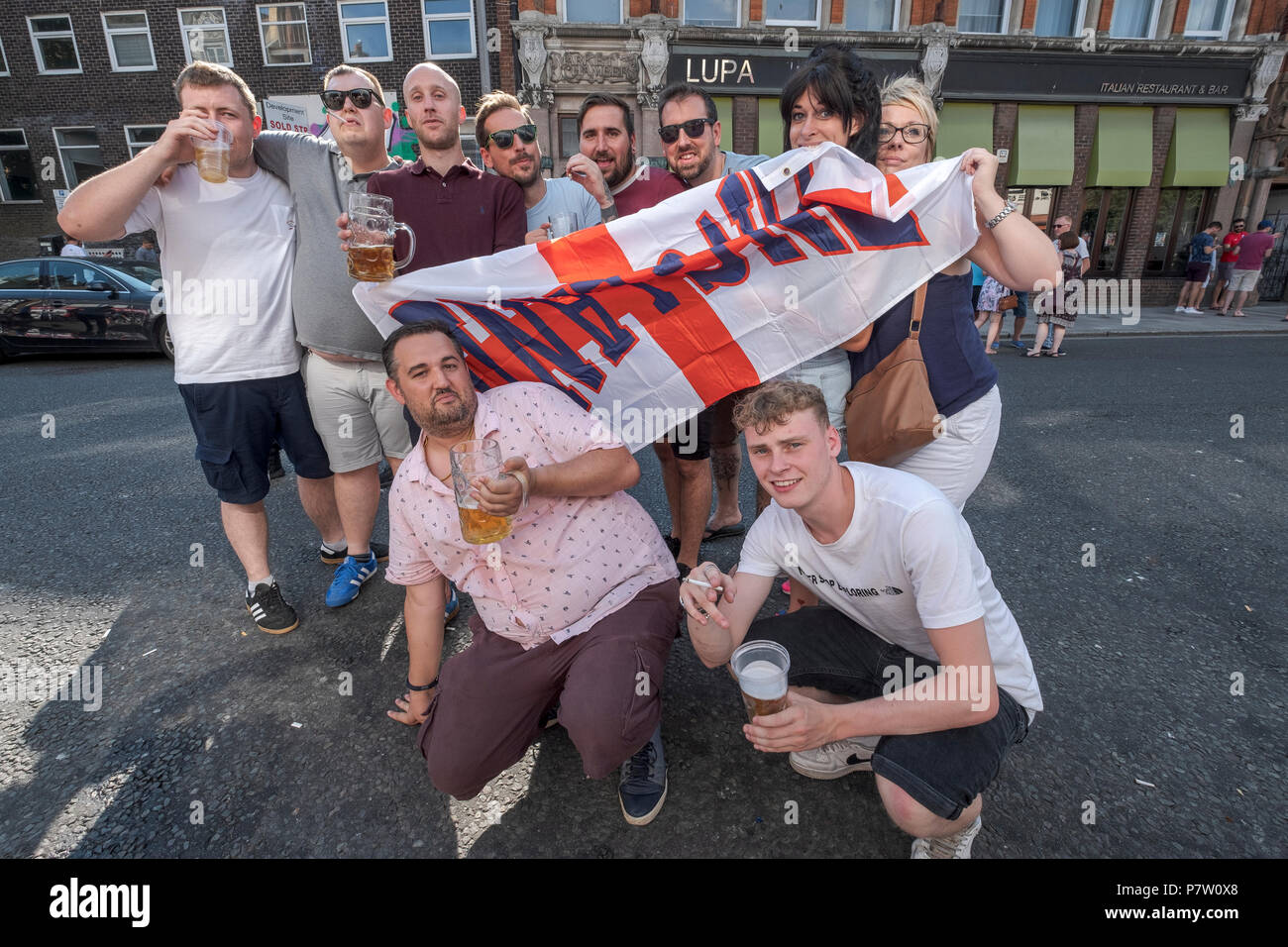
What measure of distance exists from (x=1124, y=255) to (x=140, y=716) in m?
21.3

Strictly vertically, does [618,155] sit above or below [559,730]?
above

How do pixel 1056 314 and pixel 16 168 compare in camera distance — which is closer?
pixel 1056 314

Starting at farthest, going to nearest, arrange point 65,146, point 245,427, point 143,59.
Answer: point 65,146
point 143,59
point 245,427

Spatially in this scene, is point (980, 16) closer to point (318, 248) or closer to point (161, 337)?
point (161, 337)

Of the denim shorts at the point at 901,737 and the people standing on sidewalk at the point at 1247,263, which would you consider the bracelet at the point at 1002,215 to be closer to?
the denim shorts at the point at 901,737

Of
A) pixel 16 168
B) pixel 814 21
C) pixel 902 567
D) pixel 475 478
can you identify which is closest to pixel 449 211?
pixel 475 478

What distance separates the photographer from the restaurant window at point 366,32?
Answer: 16.7 metres

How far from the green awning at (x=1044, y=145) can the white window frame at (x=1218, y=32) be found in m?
3.35

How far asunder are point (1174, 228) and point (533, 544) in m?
21.4

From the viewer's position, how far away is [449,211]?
2.98m

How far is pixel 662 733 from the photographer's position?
247 cm

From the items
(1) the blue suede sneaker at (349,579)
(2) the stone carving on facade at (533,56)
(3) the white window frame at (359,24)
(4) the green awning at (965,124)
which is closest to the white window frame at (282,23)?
(3) the white window frame at (359,24)

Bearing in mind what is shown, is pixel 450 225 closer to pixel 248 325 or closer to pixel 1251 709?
pixel 248 325
